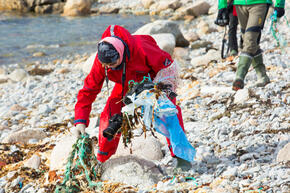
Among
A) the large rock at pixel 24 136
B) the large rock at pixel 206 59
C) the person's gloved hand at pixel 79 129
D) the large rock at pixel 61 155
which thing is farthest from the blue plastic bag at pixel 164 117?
the large rock at pixel 206 59

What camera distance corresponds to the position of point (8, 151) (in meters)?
5.04

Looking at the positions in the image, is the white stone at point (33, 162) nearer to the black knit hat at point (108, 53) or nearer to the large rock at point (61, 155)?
the large rock at point (61, 155)

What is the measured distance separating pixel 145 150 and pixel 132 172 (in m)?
0.63

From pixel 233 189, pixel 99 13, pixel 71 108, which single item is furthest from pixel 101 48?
pixel 99 13

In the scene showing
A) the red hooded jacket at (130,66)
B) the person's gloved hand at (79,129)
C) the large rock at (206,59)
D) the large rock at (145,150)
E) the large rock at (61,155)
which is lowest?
the large rock at (61,155)

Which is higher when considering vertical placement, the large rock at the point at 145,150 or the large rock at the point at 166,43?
the large rock at the point at 166,43

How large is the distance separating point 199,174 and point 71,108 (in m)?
4.30

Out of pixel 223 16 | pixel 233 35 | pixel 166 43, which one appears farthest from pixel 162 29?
pixel 223 16

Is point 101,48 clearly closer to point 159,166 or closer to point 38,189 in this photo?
point 159,166

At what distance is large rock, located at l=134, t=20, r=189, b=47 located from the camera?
11.0 m

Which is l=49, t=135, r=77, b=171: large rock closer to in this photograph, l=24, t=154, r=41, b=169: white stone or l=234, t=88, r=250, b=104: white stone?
l=24, t=154, r=41, b=169: white stone

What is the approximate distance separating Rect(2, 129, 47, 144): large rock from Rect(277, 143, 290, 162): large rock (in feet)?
11.9

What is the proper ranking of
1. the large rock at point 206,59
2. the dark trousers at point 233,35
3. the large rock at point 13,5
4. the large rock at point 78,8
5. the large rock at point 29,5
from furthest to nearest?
the large rock at point 13,5, the large rock at point 29,5, the large rock at point 78,8, the large rock at point 206,59, the dark trousers at point 233,35

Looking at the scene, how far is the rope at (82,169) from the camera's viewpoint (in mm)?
3532
